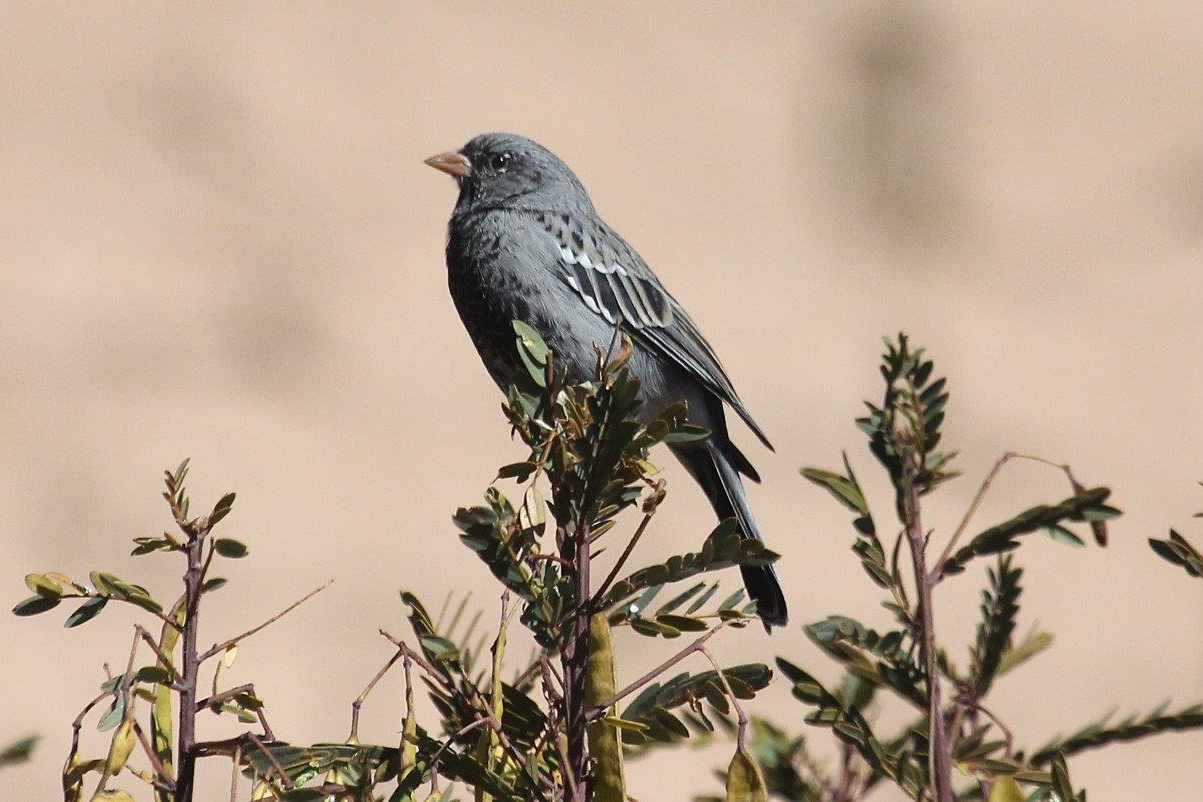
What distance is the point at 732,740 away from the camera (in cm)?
205

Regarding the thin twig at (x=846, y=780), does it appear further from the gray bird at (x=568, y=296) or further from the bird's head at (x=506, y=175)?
the bird's head at (x=506, y=175)

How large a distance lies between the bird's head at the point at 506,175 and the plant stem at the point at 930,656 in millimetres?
3080

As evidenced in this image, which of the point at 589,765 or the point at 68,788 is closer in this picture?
the point at 68,788

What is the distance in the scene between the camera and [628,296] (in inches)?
172

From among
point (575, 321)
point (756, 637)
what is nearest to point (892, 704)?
point (756, 637)

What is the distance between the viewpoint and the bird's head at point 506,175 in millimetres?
4590

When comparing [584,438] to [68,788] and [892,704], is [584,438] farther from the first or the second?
[892,704]

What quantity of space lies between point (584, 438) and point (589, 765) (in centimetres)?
36

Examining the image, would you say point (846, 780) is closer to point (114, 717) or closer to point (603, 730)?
point (603, 730)

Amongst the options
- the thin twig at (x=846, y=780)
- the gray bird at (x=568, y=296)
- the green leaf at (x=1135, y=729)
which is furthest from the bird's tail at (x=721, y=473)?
the green leaf at (x=1135, y=729)

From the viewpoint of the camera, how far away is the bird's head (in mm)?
4590

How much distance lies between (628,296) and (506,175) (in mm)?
681

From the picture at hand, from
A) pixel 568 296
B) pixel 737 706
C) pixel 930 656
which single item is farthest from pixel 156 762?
pixel 568 296

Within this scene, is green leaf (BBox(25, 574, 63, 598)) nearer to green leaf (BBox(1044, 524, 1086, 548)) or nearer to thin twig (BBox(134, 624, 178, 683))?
thin twig (BBox(134, 624, 178, 683))
